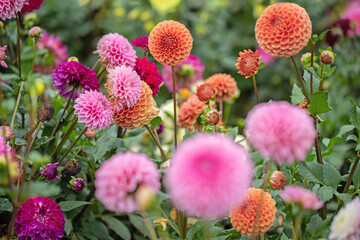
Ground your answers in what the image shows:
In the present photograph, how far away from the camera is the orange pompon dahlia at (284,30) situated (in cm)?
72

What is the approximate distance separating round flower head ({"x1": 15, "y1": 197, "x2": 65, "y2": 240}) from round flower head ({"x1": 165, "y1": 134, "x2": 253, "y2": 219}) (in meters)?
0.41

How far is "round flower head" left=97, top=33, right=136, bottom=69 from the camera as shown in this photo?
Result: 0.82 m

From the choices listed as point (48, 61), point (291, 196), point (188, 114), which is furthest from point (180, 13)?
point (291, 196)

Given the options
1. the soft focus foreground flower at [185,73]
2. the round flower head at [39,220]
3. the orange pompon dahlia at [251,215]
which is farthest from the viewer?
the soft focus foreground flower at [185,73]

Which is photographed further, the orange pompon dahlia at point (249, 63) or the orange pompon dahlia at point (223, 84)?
the orange pompon dahlia at point (223, 84)

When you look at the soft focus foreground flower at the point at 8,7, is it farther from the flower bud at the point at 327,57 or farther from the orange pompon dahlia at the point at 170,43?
the flower bud at the point at 327,57

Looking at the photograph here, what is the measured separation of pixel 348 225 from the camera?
1.69ft

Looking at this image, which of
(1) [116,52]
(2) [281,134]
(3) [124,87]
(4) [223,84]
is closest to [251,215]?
(2) [281,134]

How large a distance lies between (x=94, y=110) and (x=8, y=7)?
13.1 inches

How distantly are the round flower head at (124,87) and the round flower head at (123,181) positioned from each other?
9.8 inches

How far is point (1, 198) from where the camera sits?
0.81 meters

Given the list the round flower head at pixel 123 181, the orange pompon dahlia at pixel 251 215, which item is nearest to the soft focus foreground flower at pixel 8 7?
the round flower head at pixel 123 181

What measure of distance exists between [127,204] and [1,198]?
1.47 feet

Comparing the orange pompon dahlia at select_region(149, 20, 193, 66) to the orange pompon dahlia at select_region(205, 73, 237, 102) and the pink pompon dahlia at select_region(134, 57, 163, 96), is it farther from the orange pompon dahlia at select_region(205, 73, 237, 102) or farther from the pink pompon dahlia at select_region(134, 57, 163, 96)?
the orange pompon dahlia at select_region(205, 73, 237, 102)
